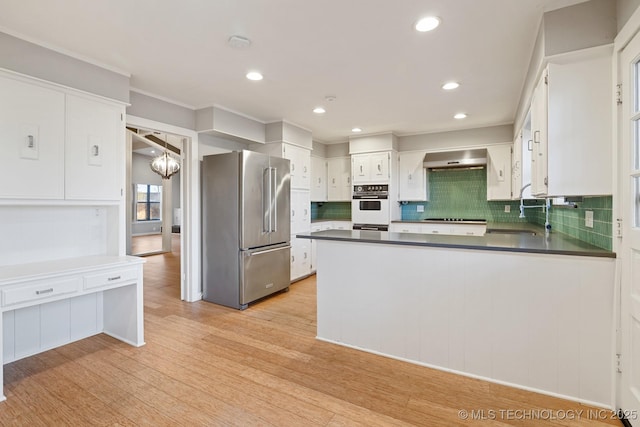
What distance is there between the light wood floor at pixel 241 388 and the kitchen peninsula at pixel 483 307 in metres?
0.13

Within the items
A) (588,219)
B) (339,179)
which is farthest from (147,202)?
(588,219)

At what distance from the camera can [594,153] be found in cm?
186

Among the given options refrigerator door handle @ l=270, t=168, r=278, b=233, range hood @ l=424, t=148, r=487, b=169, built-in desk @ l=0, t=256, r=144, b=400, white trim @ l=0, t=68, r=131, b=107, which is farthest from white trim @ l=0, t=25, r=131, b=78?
range hood @ l=424, t=148, r=487, b=169

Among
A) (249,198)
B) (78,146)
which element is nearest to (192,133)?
(249,198)

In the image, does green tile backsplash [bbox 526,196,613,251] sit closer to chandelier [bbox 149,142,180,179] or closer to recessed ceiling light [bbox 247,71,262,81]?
recessed ceiling light [bbox 247,71,262,81]

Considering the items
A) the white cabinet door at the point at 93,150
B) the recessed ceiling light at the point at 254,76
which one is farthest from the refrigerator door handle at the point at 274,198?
the white cabinet door at the point at 93,150

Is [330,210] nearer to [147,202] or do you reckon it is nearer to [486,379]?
[486,379]

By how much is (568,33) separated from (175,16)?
256 cm

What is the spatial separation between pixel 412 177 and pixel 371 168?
770 millimetres

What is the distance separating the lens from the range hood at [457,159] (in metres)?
4.93

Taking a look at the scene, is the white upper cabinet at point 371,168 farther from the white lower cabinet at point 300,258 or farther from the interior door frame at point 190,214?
the interior door frame at point 190,214

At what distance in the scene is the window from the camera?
11242 mm

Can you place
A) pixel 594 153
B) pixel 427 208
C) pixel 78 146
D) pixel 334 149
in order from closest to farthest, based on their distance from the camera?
pixel 594 153
pixel 78 146
pixel 427 208
pixel 334 149

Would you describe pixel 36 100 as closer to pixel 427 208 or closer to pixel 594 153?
pixel 594 153
